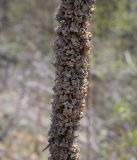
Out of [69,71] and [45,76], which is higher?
[45,76]

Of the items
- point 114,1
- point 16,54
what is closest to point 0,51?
point 16,54

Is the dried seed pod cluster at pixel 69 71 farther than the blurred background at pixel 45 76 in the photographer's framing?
No

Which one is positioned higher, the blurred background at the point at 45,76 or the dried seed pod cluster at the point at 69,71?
the blurred background at the point at 45,76

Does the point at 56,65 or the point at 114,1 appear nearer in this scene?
the point at 56,65

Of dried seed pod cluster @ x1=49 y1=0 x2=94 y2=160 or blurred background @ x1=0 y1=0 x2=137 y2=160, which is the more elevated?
blurred background @ x1=0 y1=0 x2=137 y2=160

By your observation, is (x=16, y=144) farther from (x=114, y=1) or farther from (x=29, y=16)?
(x=29, y=16)
